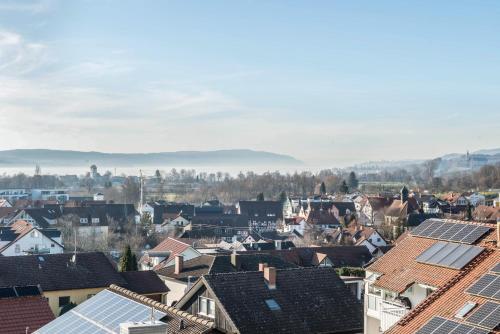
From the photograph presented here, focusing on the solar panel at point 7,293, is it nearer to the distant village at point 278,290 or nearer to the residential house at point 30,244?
the distant village at point 278,290

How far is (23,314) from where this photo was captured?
22.3m

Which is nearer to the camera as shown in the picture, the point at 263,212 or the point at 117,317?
the point at 117,317

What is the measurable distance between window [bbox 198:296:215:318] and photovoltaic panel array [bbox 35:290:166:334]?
4.59 metres

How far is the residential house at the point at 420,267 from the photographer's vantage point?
1908 centimetres

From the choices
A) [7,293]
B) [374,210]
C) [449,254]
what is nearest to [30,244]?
[7,293]

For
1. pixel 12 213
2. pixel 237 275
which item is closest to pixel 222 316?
pixel 237 275

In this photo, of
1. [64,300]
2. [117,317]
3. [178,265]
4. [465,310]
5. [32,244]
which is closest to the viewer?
[465,310]

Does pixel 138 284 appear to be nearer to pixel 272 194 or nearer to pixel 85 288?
pixel 85 288

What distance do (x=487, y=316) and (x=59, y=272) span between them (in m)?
25.9

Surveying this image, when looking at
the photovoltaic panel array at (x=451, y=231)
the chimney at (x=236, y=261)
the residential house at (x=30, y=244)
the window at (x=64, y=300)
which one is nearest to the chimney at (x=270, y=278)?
the photovoltaic panel array at (x=451, y=231)

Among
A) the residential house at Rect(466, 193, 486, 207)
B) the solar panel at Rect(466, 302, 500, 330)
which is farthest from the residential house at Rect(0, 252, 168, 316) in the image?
the residential house at Rect(466, 193, 486, 207)

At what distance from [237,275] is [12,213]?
3050 inches

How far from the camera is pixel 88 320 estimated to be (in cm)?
1862

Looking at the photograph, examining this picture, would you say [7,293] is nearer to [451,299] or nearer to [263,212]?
[451,299]
